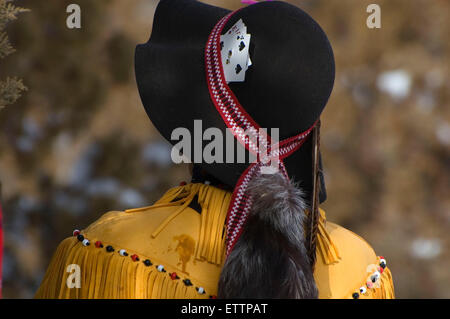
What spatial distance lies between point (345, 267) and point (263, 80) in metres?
0.35

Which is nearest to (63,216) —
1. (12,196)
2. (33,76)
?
(12,196)

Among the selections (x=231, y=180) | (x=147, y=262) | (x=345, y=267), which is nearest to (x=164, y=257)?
(x=147, y=262)

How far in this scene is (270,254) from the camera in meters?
1.01

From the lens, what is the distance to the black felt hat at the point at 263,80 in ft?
3.50

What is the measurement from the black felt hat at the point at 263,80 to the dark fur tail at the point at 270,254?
89 millimetres

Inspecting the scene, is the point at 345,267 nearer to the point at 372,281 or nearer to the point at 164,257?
the point at 372,281

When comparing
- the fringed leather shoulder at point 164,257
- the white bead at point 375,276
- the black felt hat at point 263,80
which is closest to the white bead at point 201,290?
the fringed leather shoulder at point 164,257

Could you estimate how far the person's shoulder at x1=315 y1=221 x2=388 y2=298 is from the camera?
112 centimetres

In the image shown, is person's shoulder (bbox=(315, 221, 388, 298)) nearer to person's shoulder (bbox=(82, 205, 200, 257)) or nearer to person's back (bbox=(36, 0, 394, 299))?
person's back (bbox=(36, 0, 394, 299))

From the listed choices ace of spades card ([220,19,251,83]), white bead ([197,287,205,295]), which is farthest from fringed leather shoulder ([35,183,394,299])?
ace of spades card ([220,19,251,83])

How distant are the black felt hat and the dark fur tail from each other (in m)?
0.09

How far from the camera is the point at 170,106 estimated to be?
1116mm

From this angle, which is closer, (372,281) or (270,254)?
A: (270,254)
